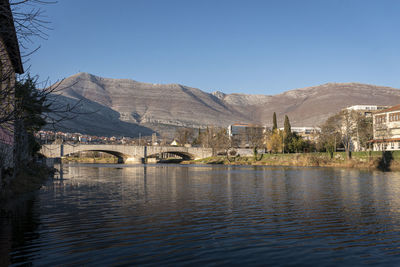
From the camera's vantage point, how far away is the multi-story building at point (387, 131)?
86562 mm

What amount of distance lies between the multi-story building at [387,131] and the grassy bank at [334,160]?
11028mm

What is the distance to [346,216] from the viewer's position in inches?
703

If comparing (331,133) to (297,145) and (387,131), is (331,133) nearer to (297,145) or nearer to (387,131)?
(387,131)

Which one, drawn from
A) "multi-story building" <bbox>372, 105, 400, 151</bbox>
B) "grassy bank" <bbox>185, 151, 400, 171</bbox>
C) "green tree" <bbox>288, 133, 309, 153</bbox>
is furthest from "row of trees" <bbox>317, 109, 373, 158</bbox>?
"green tree" <bbox>288, 133, 309, 153</bbox>

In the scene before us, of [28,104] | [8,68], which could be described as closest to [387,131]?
[8,68]

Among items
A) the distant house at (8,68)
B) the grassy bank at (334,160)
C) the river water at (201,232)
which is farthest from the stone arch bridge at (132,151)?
the river water at (201,232)

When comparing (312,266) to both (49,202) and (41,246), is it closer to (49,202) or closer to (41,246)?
(41,246)

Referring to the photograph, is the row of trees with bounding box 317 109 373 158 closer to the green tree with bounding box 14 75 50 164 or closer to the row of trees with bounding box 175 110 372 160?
the row of trees with bounding box 175 110 372 160

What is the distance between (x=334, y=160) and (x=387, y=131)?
14.6m

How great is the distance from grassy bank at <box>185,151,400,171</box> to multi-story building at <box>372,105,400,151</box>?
36.2 feet

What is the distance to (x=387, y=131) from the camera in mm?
86125

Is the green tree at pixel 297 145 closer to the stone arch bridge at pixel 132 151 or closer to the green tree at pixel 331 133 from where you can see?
the green tree at pixel 331 133

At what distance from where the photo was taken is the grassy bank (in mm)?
69812

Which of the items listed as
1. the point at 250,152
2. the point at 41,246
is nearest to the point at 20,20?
the point at 41,246
